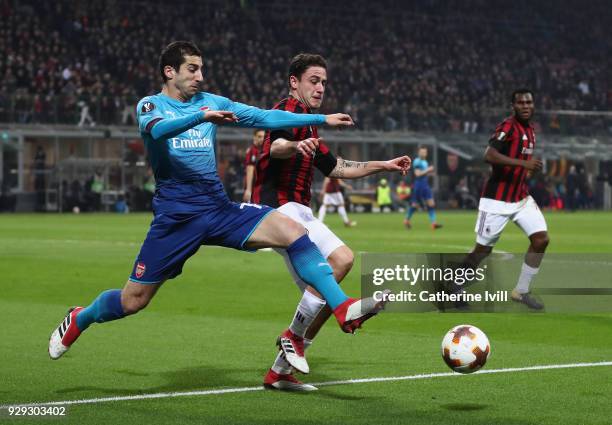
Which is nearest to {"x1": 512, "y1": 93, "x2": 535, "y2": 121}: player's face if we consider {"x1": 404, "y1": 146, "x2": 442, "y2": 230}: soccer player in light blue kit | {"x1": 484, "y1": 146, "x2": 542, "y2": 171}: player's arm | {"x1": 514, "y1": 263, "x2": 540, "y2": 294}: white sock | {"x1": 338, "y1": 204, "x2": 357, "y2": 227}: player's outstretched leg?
{"x1": 484, "y1": 146, "x2": 542, "y2": 171}: player's arm

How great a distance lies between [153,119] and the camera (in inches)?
278

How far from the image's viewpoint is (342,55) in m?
55.9

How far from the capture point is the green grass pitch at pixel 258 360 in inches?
258

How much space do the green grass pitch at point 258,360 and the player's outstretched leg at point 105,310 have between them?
28cm

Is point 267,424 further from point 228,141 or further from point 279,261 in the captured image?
point 228,141

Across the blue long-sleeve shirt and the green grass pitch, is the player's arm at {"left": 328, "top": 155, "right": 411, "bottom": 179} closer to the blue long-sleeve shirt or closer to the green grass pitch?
the blue long-sleeve shirt

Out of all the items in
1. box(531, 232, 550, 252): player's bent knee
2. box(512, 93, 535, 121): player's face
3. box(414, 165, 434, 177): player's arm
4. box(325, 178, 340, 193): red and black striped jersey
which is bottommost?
box(325, 178, 340, 193): red and black striped jersey

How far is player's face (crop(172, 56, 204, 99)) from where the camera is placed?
7.47m

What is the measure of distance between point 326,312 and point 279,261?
11.7m

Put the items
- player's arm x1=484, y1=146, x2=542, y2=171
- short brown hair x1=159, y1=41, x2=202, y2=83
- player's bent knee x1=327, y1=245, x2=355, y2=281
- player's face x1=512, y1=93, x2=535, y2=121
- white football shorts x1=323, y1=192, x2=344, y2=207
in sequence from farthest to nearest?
white football shorts x1=323, y1=192, x2=344, y2=207 → player's face x1=512, y1=93, x2=535, y2=121 → player's arm x1=484, y1=146, x2=542, y2=171 → player's bent knee x1=327, y1=245, x2=355, y2=281 → short brown hair x1=159, y1=41, x2=202, y2=83

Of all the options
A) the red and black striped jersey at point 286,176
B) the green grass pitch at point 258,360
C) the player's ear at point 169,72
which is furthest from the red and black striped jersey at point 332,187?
the player's ear at point 169,72

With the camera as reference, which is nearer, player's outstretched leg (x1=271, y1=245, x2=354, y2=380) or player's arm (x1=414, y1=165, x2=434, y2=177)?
player's outstretched leg (x1=271, y1=245, x2=354, y2=380)

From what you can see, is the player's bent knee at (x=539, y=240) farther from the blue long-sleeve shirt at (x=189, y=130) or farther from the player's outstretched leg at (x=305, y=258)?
the blue long-sleeve shirt at (x=189, y=130)

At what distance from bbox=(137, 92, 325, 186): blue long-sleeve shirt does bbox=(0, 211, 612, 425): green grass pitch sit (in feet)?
4.57
